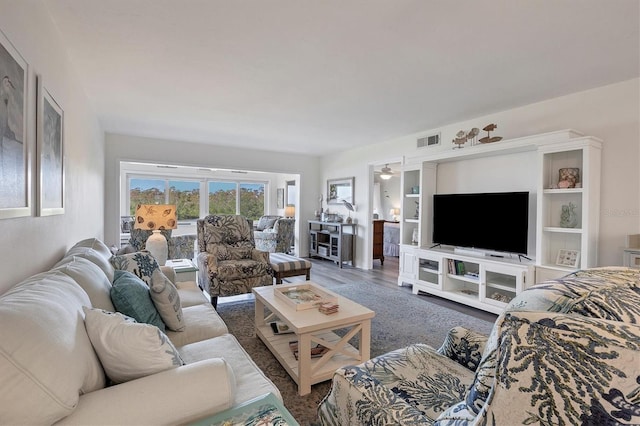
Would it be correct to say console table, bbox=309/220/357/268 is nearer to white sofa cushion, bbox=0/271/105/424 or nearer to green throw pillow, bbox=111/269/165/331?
green throw pillow, bbox=111/269/165/331

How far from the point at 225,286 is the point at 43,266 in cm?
185

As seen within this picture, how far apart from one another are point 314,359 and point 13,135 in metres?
2.04

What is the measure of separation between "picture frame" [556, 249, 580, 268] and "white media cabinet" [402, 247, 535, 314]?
0.26 m

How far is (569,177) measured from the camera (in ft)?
9.50

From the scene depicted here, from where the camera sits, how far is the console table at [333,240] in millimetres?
5852

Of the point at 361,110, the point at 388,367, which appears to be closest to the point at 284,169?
the point at 361,110

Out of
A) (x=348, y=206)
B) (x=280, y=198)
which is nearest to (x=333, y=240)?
(x=348, y=206)

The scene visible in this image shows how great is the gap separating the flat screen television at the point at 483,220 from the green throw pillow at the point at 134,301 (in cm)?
344

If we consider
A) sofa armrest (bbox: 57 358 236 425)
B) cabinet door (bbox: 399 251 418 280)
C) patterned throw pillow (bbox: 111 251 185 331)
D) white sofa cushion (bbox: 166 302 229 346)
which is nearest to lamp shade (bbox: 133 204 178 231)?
white sofa cushion (bbox: 166 302 229 346)

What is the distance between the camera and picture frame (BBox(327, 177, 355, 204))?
5971 millimetres

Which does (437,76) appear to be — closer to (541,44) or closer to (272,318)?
(541,44)

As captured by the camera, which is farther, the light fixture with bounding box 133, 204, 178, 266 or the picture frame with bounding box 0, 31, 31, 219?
the light fixture with bounding box 133, 204, 178, 266

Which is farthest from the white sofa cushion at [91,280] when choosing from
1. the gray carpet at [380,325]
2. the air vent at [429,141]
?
the air vent at [429,141]

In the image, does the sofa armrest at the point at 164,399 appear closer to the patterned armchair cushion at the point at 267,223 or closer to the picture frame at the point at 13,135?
the picture frame at the point at 13,135
